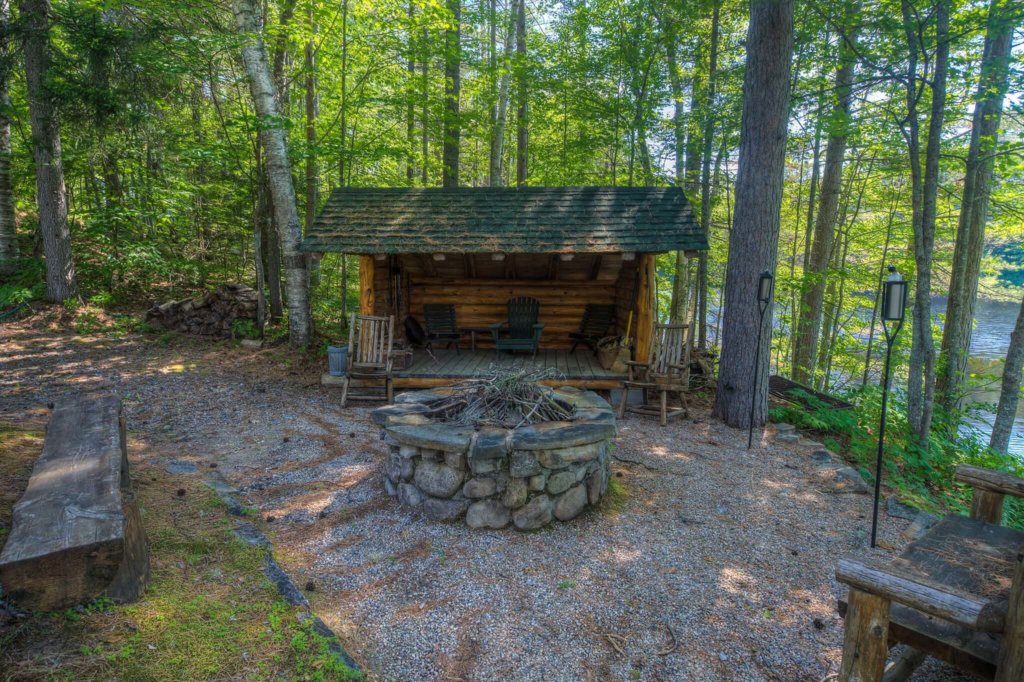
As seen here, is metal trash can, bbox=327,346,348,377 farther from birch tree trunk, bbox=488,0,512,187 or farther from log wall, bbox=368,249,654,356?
birch tree trunk, bbox=488,0,512,187

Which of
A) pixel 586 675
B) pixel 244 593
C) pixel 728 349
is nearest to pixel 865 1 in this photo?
pixel 728 349

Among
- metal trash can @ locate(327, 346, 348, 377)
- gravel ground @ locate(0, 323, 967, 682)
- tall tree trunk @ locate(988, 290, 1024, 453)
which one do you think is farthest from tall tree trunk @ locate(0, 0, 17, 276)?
tall tree trunk @ locate(988, 290, 1024, 453)

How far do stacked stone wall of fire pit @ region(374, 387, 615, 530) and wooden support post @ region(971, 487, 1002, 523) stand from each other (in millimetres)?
2146

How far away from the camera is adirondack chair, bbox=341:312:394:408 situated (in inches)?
268

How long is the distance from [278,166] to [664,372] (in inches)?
255

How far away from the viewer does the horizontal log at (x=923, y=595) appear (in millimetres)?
1682

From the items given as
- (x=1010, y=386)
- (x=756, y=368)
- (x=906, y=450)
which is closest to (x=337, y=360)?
(x=756, y=368)

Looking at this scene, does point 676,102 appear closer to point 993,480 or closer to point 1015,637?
point 993,480

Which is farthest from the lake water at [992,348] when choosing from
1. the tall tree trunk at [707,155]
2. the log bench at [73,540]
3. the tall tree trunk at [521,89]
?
the log bench at [73,540]

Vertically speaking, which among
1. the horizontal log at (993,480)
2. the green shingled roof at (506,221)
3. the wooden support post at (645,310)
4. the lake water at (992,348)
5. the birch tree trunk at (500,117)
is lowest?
the lake water at (992,348)

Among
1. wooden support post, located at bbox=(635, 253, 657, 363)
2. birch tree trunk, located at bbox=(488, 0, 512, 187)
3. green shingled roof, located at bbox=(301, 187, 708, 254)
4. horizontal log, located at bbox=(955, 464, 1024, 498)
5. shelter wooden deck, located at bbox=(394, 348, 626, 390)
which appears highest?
birch tree trunk, located at bbox=(488, 0, 512, 187)

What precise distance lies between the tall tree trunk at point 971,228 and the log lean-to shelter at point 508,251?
4087mm

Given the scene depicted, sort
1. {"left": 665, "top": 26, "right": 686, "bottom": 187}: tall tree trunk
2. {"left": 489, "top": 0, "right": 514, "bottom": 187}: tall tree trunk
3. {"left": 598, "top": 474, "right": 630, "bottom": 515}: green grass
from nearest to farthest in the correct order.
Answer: {"left": 598, "top": 474, "right": 630, "bottom": 515}: green grass, {"left": 665, "top": 26, "right": 686, "bottom": 187}: tall tree trunk, {"left": 489, "top": 0, "right": 514, "bottom": 187}: tall tree trunk

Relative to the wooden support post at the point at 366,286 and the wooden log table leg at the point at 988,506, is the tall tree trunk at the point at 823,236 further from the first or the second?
the wooden support post at the point at 366,286
